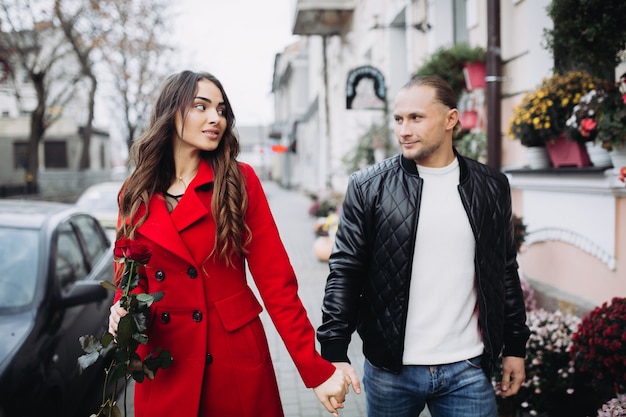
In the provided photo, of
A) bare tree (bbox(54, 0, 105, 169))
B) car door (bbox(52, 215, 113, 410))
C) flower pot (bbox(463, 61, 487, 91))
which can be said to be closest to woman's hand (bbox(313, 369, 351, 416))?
car door (bbox(52, 215, 113, 410))

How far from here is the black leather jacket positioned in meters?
2.32

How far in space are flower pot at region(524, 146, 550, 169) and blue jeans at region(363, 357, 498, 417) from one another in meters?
3.30

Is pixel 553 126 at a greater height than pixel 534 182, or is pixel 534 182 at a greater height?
pixel 553 126

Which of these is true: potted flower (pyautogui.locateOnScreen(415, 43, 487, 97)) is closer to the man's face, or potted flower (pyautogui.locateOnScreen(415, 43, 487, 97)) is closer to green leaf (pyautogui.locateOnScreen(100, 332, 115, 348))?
the man's face

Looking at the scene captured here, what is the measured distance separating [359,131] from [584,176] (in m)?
10.9

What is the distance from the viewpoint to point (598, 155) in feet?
14.2

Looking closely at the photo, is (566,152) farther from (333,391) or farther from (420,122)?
(333,391)

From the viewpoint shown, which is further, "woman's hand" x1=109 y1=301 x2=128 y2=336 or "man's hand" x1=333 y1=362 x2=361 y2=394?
"man's hand" x1=333 y1=362 x2=361 y2=394

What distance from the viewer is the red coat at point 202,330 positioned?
2211 mm

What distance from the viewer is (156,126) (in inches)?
92.6

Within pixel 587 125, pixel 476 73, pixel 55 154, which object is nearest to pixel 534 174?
pixel 587 125

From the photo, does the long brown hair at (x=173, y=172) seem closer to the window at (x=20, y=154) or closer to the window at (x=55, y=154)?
the window at (x=20, y=154)

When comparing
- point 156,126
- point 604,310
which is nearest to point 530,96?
point 604,310

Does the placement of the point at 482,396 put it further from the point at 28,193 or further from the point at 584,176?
the point at 28,193
